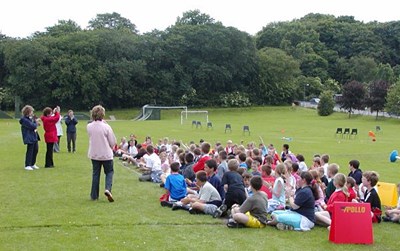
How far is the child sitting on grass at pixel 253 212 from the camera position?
9523 millimetres

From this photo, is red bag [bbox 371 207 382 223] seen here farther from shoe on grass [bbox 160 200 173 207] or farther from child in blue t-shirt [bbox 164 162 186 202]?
shoe on grass [bbox 160 200 173 207]

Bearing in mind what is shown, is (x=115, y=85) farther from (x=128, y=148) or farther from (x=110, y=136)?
(x=110, y=136)

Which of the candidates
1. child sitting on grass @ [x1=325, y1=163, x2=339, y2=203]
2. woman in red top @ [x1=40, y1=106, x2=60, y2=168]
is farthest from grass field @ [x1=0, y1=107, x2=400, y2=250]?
child sitting on grass @ [x1=325, y1=163, x2=339, y2=203]

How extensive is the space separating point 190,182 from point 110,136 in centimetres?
282

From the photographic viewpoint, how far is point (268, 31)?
384 ft

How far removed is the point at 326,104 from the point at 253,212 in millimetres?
60899

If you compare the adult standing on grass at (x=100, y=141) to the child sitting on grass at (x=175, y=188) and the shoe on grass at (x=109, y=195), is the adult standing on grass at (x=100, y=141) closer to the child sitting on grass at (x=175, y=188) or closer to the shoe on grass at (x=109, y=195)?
the shoe on grass at (x=109, y=195)

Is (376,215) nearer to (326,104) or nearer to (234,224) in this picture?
(234,224)

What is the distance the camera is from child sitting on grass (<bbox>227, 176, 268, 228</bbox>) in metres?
9.52

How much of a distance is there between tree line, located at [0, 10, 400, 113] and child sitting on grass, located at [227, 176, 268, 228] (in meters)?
53.8

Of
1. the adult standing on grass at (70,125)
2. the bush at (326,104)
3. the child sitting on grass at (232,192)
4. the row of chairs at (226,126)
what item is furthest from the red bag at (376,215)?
the bush at (326,104)

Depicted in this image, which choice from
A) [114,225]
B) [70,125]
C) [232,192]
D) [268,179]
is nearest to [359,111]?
[70,125]

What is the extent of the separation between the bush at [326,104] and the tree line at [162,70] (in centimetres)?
174

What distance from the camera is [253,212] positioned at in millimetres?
9758
